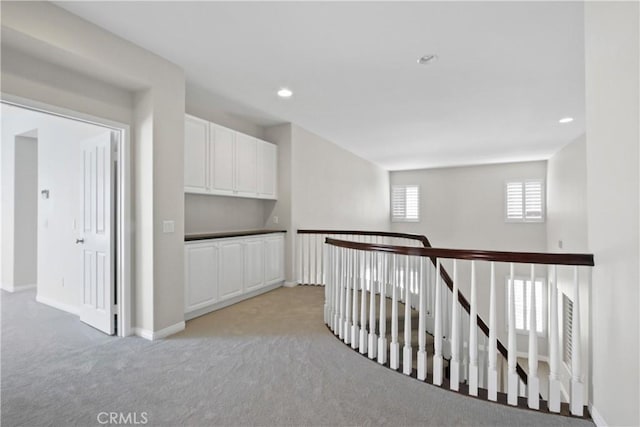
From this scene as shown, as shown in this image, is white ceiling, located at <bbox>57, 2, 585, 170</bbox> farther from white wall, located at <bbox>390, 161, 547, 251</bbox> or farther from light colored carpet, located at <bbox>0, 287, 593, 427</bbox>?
white wall, located at <bbox>390, 161, 547, 251</bbox>

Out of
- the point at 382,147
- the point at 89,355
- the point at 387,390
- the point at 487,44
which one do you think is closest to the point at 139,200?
the point at 89,355

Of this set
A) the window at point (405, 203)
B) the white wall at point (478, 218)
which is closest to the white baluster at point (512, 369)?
the white wall at point (478, 218)


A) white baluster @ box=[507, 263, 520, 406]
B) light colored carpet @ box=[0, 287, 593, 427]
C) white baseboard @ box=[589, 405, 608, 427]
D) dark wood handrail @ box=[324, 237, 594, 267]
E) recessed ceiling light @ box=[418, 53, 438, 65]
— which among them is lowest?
light colored carpet @ box=[0, 287, 593, 427]

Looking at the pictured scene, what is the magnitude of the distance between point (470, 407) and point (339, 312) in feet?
4.55

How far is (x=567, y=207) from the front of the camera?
611cm

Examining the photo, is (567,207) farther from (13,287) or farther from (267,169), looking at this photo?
(13,287)

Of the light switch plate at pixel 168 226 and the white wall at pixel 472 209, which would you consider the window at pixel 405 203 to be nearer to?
the white wall at pixel 472 209

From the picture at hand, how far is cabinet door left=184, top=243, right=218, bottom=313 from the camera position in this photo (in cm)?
341

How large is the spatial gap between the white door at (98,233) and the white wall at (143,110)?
0.30 metres

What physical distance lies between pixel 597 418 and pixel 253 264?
3.71 m

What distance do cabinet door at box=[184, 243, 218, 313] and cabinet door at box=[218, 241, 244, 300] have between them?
0.33 ft

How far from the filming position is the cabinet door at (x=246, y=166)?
4.38m

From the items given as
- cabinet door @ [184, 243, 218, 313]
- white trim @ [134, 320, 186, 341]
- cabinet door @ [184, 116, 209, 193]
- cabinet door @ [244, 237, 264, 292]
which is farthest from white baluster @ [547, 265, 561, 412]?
cabinet door @ [184, 116, 209, 193]

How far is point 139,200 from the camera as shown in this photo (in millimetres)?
2988
